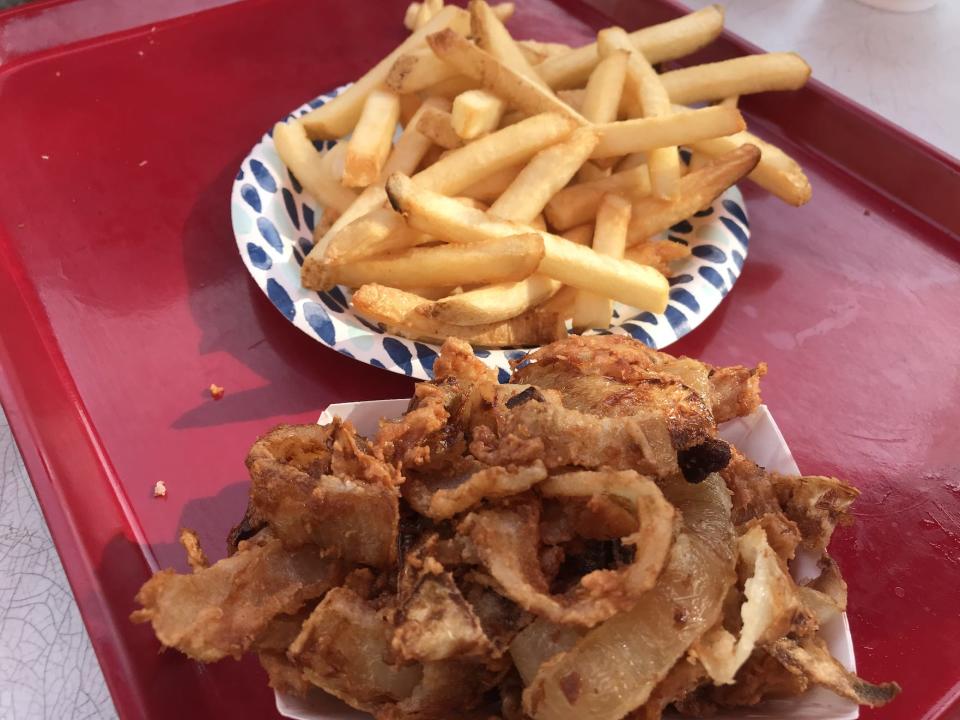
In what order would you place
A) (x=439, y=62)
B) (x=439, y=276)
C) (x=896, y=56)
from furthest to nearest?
(x=896, y=56)
(x=439, y=62)
(x=439, y=276)

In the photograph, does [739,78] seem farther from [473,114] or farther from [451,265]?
[451,265]

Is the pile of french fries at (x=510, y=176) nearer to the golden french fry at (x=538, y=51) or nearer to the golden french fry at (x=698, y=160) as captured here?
the golden french fry at (x=698, y=160)

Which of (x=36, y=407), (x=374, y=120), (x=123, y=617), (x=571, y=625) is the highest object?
(x=374, y=120)

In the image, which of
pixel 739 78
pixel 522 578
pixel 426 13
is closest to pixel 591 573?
pixel 522 578

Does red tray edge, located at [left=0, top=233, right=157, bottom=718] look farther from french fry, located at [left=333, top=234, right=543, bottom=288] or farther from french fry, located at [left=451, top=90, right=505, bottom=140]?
french fry, located at [left=451, top=90, right=505, bottom=140]

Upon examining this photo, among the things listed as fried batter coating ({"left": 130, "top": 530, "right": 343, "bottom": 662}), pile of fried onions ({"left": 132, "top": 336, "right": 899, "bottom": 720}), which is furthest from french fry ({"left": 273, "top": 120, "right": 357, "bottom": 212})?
fried batter coating ({"left": 130, "top": 530, "right": 343, "bottom": 662})

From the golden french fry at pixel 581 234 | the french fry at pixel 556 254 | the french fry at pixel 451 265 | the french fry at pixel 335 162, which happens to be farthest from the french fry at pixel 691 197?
the french fry at pixel 335 162

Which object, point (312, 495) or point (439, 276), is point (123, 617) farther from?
point (439, 276)

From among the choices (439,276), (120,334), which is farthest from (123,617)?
(439,276)

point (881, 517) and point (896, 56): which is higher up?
point (896, 56)
